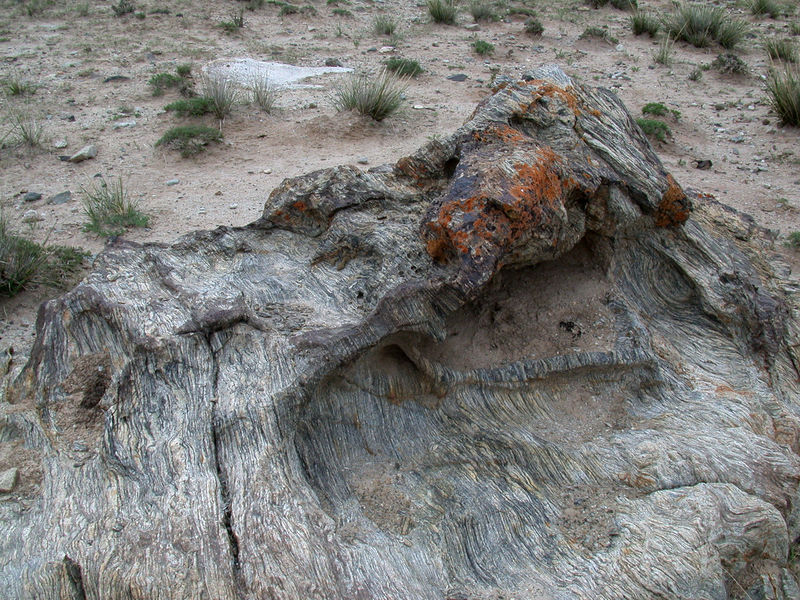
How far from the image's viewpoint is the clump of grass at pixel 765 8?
14344 mm

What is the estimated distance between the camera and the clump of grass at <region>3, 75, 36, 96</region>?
10000 mm

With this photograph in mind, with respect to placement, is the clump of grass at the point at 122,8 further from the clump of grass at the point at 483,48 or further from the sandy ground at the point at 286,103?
the clump of grass at the point at 483,48

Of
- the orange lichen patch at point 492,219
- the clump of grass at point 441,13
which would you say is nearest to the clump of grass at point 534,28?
the clump of grass at point 441,13

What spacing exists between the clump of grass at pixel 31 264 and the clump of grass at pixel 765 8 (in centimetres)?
1565

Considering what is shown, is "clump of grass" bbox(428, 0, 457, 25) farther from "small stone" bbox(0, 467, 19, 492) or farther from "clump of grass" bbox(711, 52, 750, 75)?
"small stone" bbox(0, 467, 19, 492)

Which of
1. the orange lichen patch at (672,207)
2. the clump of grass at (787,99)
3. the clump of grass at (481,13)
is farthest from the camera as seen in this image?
the clump of grass at (481,13)

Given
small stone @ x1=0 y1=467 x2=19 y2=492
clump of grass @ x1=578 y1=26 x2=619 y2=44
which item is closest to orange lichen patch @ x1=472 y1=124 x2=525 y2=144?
small stone @ x1=0 y1=467 x2=19 y2=492

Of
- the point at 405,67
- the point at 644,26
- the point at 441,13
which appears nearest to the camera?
the point at 405,67

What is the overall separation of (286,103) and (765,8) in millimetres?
11872

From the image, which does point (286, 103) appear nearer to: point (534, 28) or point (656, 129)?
point (656, 129)

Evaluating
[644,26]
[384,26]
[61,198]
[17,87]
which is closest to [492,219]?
[61,198]

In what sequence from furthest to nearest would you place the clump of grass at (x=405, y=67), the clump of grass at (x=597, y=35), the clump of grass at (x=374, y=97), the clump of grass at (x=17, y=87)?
the clump of grass at (x=597, y=35) < the clump of grass at (x=405, y=67) < the clump of grass at (x=17, y=87) < the clump of grass at (x=374, y=97)

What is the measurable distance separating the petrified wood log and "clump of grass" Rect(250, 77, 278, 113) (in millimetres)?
6266

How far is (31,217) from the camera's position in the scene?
6.98 meters
